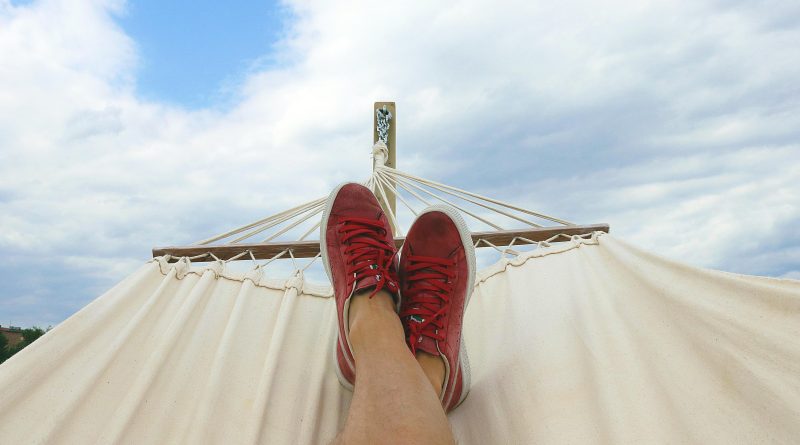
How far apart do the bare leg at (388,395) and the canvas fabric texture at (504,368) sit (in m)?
0.20

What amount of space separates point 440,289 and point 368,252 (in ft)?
0.54

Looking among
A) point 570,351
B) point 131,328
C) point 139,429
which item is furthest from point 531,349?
point 131,328

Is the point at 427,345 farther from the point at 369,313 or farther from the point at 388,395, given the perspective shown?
the point at 388,395

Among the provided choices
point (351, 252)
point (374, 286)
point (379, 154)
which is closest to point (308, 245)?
point (351, 252)

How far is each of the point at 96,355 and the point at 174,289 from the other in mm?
322

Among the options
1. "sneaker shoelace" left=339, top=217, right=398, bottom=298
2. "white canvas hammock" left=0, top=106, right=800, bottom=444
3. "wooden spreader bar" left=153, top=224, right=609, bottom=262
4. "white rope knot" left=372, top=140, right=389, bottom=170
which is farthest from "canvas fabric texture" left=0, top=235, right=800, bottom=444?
"white rope knot" left=372, top=140, right=389, bottom=170

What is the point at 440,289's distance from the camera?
976mm

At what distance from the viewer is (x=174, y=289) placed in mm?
1346

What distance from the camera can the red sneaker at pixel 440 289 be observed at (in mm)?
887

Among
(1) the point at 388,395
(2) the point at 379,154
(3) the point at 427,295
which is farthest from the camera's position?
(2) the point at 379,154

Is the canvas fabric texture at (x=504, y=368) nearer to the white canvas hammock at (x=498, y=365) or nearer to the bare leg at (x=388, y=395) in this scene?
the white canvas hammock at (x=498, y=365)

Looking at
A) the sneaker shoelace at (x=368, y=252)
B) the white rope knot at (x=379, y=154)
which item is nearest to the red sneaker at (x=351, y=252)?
the sneaker shoelace at (x=368, y=252)

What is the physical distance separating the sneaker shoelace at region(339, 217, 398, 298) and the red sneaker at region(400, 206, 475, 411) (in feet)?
0.14

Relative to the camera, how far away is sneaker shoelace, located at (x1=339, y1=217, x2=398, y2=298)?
0.97m
